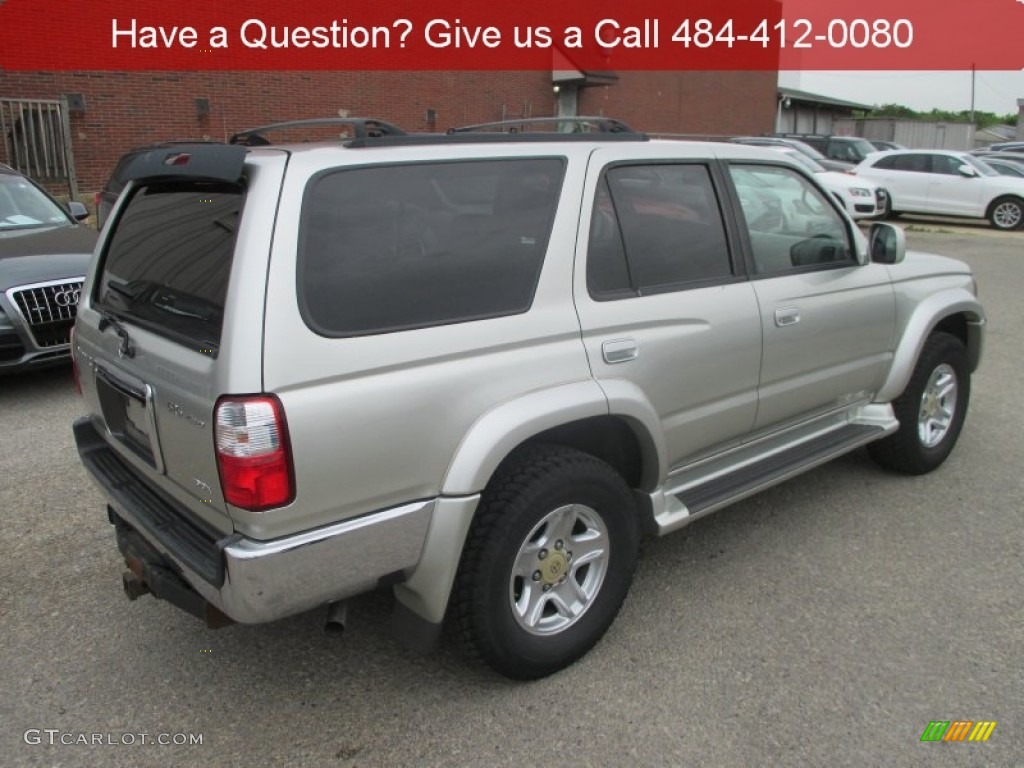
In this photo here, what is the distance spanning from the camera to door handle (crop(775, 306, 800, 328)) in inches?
137

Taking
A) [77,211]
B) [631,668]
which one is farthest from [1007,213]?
[631,668]

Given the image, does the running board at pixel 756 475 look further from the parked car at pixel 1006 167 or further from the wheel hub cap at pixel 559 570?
the parked car at pixel 1006 167

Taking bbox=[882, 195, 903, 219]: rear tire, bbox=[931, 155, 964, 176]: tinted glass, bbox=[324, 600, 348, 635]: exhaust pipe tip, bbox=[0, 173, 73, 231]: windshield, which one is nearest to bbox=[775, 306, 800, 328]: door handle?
bbox=[324, 600, 348, 635]: exhaust pipe tip

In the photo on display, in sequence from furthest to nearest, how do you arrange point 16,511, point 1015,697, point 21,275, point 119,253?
point 21,275
point 16,511
point 119,253
point 1015,697

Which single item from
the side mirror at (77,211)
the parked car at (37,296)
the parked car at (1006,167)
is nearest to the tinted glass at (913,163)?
the parked car at (1006,167)

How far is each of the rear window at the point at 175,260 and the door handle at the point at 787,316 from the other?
2182mm

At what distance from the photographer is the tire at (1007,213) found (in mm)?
17391

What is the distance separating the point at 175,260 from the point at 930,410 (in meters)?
3.85

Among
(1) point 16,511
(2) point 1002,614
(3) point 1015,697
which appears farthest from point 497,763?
(1) point 16,511

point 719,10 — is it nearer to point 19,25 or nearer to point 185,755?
point 19,25

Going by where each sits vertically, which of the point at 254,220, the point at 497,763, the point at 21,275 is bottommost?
the point at 497,763

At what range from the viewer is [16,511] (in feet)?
13.6

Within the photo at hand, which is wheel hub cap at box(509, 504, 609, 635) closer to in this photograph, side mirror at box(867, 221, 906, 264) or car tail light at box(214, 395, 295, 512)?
car tail light at box(214, 395, 295, 512)

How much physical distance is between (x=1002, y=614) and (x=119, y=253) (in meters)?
3.61
